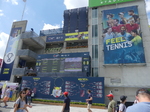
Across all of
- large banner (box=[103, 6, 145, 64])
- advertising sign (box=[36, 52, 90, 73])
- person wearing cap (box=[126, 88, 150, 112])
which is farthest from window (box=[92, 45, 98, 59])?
person wearing cap (box=[126, 88, 150, 112])

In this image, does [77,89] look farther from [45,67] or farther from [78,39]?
[78,39]

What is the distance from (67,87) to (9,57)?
1566 centimetres

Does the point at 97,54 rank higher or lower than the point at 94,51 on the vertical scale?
lower

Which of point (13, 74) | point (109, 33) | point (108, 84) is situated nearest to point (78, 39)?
point (109, 33)

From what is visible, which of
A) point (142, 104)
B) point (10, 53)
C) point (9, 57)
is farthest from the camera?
point (10, 53)

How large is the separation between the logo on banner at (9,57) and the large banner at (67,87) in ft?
25.8

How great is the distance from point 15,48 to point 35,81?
10831 mm

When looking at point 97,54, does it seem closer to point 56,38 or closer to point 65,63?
point 65,63

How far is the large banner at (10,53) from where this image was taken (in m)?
22.3

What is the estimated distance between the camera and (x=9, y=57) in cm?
2342

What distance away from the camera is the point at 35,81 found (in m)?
17.5

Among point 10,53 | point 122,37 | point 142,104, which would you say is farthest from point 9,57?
point 142,104

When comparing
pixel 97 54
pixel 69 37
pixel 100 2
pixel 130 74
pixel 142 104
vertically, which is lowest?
pixel 142 104

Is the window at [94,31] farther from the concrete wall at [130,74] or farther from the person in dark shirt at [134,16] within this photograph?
the person in dark shirt at [134,16]
